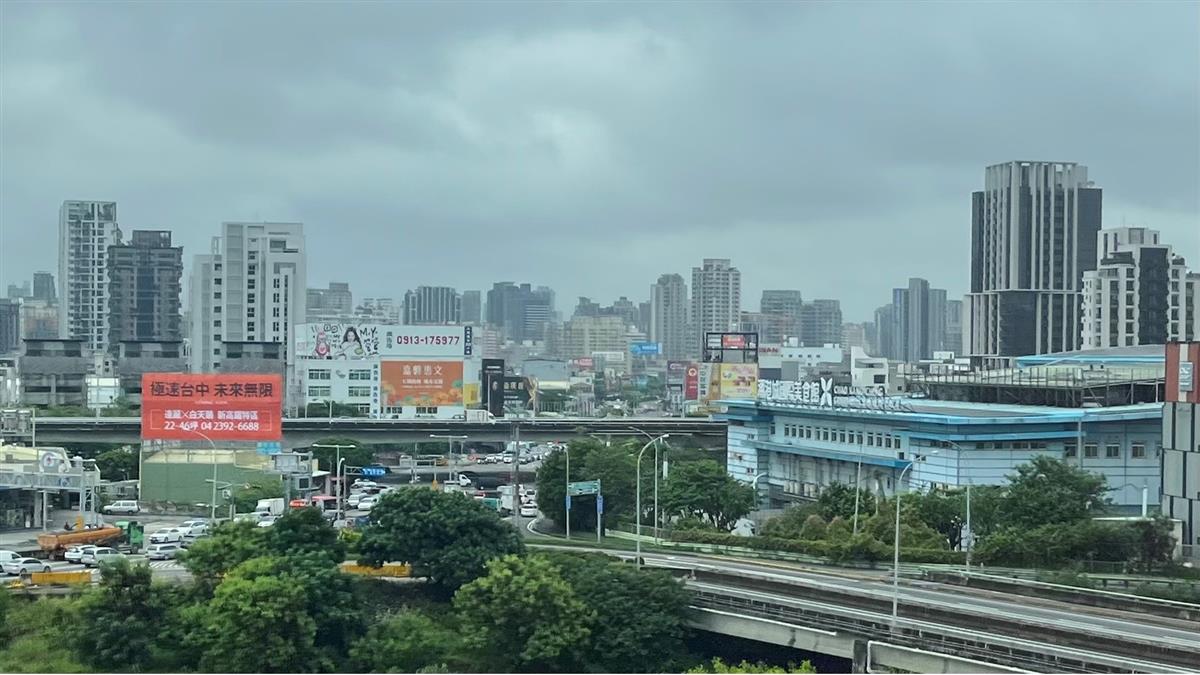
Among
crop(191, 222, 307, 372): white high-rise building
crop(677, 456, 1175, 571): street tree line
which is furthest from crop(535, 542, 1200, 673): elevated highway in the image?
crop(191, 222, 307, 372): white high-rise building

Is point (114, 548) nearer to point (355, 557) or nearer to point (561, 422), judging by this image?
point (355, 557)

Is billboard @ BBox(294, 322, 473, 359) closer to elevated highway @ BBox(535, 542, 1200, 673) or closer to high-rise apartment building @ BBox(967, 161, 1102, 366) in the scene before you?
high-rise apartment building @ BBox(967, 161, 1102, 366)

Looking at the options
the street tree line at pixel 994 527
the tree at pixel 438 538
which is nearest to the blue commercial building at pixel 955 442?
the street tree line at pixel 994 527

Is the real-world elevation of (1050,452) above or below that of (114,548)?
above

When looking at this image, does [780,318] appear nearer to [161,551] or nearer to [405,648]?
[161,551]

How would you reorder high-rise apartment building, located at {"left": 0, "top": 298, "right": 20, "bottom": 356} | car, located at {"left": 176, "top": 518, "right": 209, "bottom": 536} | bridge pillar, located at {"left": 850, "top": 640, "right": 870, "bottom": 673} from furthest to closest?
1. high-rise apartment building, located at {"left": 0, "top": 298, "right": 20, "bottom": 356}
2. car, located at {"left": 176, "top": 518, "right": 209, "bottom": 536}
3. bridge pillar, located at {"left": 850, "top": 640, "right": 870, "bottom": 673}

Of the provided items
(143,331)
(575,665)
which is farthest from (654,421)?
(143,331)

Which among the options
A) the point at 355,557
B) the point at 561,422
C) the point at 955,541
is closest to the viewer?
the point at 355,557
